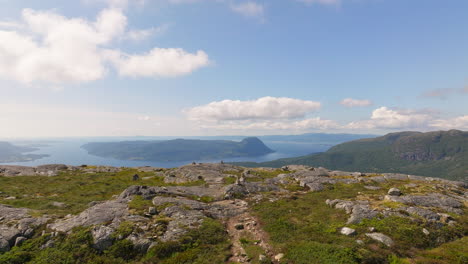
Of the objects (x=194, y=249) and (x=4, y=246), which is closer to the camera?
(x=194, y=249)

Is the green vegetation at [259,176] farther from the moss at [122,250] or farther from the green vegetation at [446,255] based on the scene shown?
the green vegetation at [446,255]

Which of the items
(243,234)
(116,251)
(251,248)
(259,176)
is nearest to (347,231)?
(251,248)

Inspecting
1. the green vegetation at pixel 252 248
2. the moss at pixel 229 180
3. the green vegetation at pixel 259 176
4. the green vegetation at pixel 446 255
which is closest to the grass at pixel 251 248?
the green vegetation at pixel 252 248

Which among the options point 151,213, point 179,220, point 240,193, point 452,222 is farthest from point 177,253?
point 452,222

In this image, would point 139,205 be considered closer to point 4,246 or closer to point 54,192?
point 4,246

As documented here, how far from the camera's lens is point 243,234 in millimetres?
23719

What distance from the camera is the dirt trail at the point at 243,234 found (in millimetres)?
19325

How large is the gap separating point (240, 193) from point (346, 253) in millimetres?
21890

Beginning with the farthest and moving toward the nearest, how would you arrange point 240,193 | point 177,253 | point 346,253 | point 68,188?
point 68,188 → point 240,193 → point 177,253 → point 346,253

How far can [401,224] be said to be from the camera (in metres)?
23.8

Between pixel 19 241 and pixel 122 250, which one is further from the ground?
pixel 19 241

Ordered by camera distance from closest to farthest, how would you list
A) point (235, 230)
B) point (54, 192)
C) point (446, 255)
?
1. point (446, 255)
2. point (235, 230)
3. point (54, 192)

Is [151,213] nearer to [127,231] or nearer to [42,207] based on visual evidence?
[127,231]

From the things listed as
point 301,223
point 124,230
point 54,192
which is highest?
point 124,230
